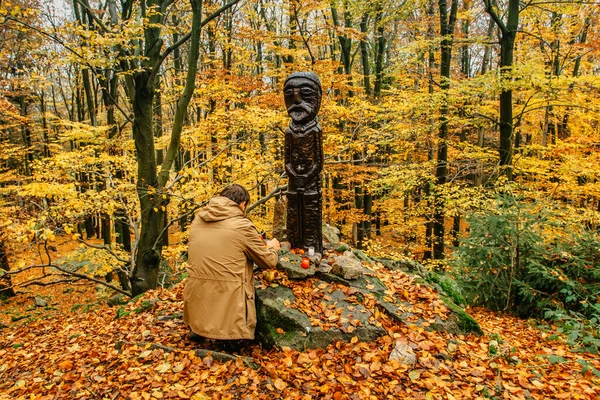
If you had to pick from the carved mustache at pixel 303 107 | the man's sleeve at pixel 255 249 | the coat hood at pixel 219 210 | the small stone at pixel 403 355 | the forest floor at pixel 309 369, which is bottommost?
the forest floor at pixel 309 369

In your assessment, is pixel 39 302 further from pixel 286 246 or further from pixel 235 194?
pixel 235 194

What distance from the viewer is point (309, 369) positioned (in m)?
3.51

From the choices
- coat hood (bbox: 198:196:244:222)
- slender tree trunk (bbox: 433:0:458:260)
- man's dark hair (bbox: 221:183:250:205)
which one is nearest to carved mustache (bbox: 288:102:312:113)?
man's dark hair (bbox: 221:183:250:205)

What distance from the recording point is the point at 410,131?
10.4 metres

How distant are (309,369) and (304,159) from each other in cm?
282

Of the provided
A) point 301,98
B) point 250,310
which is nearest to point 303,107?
point 301,98

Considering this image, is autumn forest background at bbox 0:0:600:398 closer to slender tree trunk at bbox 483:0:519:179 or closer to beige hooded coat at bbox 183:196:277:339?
slender tree trunk at bbox 483:0:519:179

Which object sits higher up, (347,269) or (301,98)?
(301,98)

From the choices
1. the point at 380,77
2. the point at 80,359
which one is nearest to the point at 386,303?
the point at 80,359

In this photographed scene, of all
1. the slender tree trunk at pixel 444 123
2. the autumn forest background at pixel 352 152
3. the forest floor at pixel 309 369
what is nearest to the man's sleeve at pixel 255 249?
the forest floor at pixel 309 369

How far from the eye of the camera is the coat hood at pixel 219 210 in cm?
364

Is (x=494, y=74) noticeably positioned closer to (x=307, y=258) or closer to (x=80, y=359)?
(x=307, y=258)

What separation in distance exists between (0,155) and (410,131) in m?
17.7

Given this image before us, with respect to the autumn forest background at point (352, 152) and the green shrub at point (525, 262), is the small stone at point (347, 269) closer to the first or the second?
the autumn forest background at point (352, 152)
